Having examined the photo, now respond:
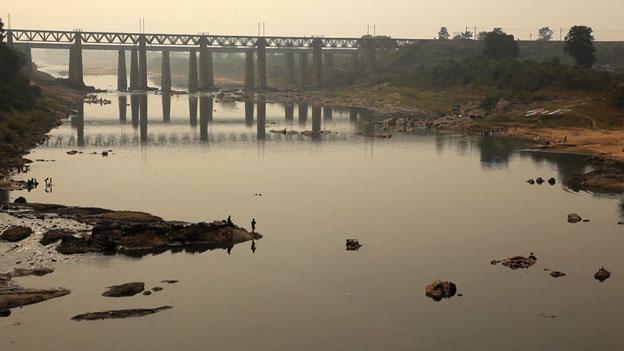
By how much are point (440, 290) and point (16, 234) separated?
69.2ft

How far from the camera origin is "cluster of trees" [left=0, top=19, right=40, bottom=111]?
94.6 m

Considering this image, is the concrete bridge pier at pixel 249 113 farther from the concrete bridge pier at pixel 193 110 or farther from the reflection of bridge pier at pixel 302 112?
the concrete bridge pier at pixel 193 110

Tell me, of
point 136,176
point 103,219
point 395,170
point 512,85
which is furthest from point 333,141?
point 103,219

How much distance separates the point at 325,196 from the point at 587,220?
1696cm

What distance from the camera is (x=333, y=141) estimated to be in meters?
97.8

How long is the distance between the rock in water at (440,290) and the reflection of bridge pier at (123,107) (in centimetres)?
8970

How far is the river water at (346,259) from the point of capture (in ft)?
109

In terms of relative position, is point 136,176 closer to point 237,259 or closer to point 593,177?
point 237,259

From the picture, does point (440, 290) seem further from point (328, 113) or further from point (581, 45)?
point (581, 45)

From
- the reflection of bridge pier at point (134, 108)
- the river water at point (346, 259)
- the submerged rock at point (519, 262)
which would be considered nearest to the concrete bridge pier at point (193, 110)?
the reflection of bridge pier at point (134, 108)

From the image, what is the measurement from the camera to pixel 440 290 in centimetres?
3775

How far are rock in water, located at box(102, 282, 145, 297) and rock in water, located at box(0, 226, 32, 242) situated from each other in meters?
8.69

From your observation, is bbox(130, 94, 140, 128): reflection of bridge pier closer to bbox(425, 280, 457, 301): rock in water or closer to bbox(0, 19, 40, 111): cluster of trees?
bbox(0, 19, 40, 111): cluster of trees

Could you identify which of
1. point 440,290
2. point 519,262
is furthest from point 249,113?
point 440,290
